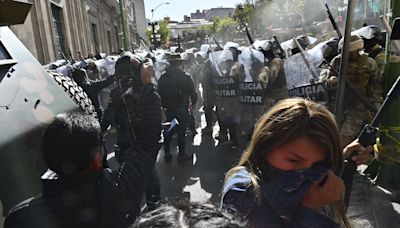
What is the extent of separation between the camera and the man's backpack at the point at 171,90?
5598 millimetres

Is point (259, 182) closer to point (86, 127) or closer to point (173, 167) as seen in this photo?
point (86, 127)

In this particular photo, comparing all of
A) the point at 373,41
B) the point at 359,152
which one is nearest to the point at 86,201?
the point at 359,152

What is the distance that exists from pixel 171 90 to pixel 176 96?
0.12 meters

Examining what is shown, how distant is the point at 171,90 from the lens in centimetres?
560

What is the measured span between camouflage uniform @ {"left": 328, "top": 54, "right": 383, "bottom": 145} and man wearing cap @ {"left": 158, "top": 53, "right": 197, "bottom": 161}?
2.46 m

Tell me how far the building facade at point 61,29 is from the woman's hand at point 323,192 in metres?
12.4

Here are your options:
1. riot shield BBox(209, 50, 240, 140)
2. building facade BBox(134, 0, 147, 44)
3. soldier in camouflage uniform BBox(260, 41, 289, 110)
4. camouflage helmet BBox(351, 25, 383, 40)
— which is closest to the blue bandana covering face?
soldier in camouflage uniform BBox(260, 41, 289, 110)

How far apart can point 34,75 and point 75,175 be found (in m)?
1.34

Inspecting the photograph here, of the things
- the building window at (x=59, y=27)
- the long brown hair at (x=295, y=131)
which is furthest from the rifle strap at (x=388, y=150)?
the building window at (x=59, y=27)

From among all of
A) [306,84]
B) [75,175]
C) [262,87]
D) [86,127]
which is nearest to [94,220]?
[75,175]

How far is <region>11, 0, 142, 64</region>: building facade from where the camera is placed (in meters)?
13.8

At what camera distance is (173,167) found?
5.42m

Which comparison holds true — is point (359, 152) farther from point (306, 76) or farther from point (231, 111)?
point (231, 111)

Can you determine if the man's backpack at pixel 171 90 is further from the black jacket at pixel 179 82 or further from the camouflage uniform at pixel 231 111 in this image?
the camouflage uniform at pixel 231 111
